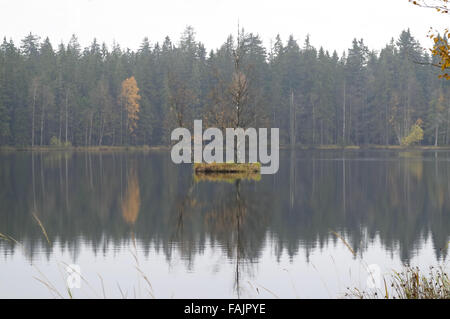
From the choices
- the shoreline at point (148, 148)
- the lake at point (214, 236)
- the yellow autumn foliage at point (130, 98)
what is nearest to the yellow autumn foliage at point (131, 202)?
the lake at point (214, 236)

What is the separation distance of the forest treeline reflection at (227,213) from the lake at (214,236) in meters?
0.05

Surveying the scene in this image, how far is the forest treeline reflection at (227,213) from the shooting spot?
14.9 m

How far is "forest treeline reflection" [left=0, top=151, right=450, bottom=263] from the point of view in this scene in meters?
14.9

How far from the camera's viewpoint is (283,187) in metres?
30.0

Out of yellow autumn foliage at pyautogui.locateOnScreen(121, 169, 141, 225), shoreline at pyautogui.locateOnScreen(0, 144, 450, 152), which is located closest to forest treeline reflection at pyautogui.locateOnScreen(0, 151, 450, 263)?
yellow autumn foliage at pyautogui.locateOnScreen(121, 169, 141, 225)

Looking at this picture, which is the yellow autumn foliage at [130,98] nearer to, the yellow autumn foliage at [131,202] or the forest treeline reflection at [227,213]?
the forest treeline reflection at [227,213]

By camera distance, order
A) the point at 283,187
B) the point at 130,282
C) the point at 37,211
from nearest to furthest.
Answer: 1. the point at 130,282
2. the point at 37,211
3. the point at 283,187

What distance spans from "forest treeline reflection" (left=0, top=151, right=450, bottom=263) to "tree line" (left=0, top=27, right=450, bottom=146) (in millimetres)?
53273

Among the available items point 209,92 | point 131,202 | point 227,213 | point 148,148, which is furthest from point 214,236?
point 148,148

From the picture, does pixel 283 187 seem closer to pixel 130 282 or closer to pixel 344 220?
pixel 344 220

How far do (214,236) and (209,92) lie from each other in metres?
69.5

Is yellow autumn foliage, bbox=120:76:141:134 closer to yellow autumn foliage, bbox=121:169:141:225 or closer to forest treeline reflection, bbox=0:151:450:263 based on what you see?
forest treeline reflection, bbox=0:151:450:263
